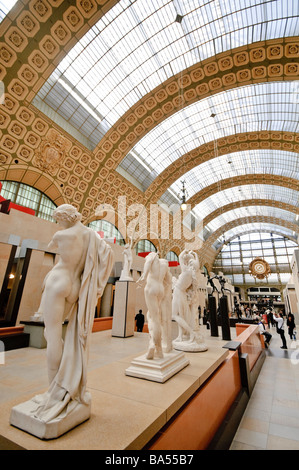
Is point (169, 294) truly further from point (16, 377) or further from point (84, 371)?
point (16, 377)

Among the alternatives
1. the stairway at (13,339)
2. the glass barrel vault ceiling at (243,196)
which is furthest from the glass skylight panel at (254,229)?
the stairway at (13,339)

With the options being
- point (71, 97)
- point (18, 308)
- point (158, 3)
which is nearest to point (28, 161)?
point (71, 97)

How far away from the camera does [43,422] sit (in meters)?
1.75

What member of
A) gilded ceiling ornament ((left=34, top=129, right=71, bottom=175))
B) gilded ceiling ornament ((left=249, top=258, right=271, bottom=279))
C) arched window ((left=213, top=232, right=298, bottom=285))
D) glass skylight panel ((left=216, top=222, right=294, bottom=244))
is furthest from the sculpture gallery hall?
arched window ((left=213, top=232, right=298, bottom=285))

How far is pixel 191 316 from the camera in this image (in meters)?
6.05

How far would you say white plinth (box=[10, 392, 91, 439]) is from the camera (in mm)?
1749

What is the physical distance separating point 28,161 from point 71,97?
4559 mm

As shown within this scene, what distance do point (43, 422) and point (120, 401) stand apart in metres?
0.94

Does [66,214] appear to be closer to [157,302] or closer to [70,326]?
[70,326]

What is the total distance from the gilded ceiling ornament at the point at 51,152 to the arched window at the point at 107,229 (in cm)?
468

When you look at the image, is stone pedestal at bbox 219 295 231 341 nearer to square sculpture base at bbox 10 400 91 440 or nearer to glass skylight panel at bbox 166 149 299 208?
square sculpture base at bbox 10 400 91 440

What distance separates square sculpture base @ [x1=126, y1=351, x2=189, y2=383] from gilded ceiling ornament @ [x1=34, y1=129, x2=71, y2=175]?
1278cm

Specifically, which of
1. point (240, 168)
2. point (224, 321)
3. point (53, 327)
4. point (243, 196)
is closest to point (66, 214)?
point (53, 327)

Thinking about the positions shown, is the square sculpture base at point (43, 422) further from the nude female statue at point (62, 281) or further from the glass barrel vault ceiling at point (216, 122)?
the glass barrel vault ceiling at point (216, 122)
